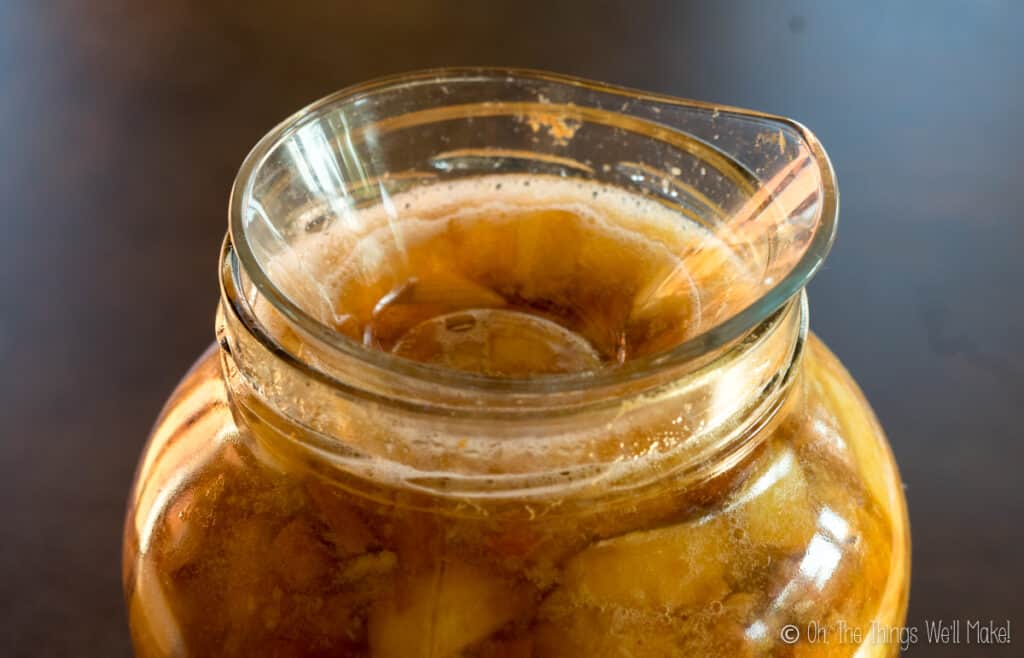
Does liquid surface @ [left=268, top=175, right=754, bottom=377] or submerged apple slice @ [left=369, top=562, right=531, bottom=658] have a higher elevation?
liquid surface @ [left=268, top=175, right=754, bottom=377]

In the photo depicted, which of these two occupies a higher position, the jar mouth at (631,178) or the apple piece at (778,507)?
the jar mouth at (631,178)

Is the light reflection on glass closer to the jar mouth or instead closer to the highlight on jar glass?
the highlight on jar glass

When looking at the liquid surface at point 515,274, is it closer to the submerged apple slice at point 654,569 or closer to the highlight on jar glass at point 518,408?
the highlight on jar glass at point 518,408

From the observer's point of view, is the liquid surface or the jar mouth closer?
the jar mouth

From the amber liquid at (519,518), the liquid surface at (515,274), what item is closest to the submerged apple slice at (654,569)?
the amber liquid at (519,518)

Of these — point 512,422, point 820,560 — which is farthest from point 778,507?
point 512,422

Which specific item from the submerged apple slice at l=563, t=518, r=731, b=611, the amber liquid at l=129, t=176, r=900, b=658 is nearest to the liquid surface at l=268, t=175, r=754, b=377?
the amber liquid at l=129, t=176, r=900, b=658

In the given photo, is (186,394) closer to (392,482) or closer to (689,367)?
(392,482)

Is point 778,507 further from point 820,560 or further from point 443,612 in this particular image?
point 443,612

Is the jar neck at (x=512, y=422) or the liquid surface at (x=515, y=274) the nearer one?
the jar neck at (x=512, y=422)
